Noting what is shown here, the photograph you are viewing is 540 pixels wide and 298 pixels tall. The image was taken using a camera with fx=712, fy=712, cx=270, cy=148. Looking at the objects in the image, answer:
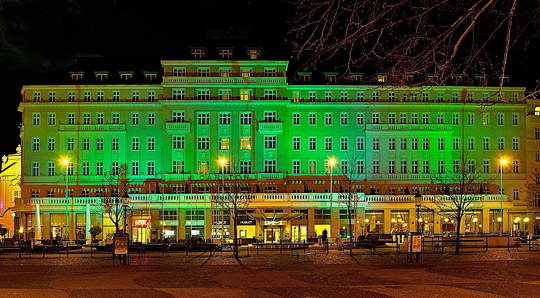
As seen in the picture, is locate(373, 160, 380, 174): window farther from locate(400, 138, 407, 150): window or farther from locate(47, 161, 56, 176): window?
locate(47, 161, 56, 176): window

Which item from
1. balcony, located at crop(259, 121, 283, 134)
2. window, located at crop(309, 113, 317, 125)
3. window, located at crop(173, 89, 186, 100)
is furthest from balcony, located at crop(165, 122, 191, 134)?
window, located at crop(309, 113, 317, 125)

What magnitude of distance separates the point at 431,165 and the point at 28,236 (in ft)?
148

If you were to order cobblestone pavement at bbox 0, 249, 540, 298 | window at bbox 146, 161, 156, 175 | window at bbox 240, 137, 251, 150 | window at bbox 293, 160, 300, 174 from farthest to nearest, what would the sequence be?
1. window at bbox 293, 160, 300, 174
2. window at bbox 146, 161, 156, 175
3. window at bbox 240, 137, 251, 150
4. cobblestone pavement at bbox 0, 249, 540, 298

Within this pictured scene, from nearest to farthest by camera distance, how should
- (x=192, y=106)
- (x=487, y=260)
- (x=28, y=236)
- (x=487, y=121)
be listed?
(x=487, y=260) < (x=28, y=236) < (x=192, y=106) < (x=487, y=121)

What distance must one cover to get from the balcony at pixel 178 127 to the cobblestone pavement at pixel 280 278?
42.5m

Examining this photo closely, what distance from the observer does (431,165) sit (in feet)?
273

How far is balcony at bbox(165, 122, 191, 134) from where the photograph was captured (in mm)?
78875

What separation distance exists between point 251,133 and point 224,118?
3.50m

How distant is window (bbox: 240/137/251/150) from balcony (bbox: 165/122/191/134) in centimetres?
601

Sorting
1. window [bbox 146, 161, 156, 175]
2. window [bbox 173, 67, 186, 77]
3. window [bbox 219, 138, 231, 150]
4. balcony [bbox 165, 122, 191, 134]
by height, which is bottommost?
window [bbox 146, 161, 156, 175]

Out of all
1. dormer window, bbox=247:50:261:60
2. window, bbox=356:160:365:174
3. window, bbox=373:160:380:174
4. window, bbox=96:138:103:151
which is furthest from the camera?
window, bbox=373:160:380:174

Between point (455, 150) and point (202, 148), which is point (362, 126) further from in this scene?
point (202, 148)

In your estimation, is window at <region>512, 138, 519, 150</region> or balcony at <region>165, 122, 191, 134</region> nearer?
balcony at <region>165, 122, 191, 134</region>

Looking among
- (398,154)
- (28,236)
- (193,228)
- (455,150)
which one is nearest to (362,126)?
(398,154)
